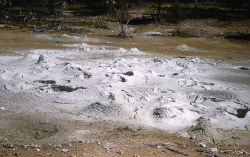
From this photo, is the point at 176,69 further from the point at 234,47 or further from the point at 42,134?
the point at 234,47

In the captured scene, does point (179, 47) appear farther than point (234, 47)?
No

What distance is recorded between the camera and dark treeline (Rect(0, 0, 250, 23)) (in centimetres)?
2384

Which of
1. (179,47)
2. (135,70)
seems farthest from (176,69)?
(179,47)

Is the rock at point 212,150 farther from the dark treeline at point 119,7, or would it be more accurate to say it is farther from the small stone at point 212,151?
the dark treeline at point 119,7

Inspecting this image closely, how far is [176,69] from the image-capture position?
11234mm

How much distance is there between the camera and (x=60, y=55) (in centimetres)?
1298

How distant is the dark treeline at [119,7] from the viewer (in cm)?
2384

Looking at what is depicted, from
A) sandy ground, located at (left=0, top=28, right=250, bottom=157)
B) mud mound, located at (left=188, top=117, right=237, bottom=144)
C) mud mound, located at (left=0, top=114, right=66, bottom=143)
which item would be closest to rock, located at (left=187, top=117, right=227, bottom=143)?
mud mound, located at (left=188, top=117, right=237, bottom=144)

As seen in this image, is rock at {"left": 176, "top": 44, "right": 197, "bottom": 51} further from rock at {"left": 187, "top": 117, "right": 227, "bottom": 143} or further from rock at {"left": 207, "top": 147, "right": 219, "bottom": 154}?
rock at {"left": 207, "top": 147, "right": 219, "bottom": 154}

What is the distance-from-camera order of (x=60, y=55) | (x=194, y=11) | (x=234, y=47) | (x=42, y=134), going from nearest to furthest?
(x=42, y=134)
(x=60, y=55)
(x=234, y=47)
(x=194, y=11)

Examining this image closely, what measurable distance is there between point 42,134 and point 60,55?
6335mm

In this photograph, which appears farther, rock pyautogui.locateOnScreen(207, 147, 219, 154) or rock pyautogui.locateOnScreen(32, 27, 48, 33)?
rock pyautogui.locateOnScreen(32, 27, 48, 33)

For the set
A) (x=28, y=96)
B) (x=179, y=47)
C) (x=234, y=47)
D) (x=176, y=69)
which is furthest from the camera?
(x=234, y=47)

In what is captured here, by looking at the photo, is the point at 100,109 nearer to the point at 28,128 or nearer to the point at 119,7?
the point at 28,128
